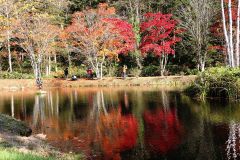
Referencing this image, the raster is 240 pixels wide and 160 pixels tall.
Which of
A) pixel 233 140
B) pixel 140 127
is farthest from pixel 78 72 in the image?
pixel 233 140

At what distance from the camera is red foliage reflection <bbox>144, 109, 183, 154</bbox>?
→ 14648 millimetres

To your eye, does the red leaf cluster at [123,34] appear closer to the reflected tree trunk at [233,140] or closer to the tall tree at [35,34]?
the tall tree at [35,34]

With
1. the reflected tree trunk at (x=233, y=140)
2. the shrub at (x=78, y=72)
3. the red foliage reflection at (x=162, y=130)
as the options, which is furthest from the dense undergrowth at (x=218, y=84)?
the shrub at (x=78, y=72)

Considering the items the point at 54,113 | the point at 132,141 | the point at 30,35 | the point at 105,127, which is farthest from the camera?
the point at 30,35

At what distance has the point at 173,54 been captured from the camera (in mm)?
51562

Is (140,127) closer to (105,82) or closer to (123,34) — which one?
(105,82)

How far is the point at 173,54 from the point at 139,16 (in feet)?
29.6

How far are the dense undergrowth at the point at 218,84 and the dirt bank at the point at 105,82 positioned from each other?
12.7 meters

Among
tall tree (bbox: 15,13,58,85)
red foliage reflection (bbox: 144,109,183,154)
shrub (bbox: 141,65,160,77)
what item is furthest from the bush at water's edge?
shrub (bbox: 141,65,160,77)

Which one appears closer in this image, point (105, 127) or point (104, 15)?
point (105, 127)

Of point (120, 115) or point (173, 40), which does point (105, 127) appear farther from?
point (173, 40)

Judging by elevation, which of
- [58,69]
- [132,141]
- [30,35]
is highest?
[30,35]

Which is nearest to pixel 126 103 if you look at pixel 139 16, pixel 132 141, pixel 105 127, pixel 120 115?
pixel 120 115

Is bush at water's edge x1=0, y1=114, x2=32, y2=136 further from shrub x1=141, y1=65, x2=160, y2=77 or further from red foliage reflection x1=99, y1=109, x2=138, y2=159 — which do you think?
shrub x1=141, y1=65, x2=160, y2=77
